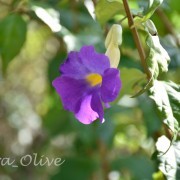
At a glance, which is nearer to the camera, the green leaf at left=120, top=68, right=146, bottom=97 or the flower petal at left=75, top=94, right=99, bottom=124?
the flower petal at left=75, top=94, right=99, bottom=124

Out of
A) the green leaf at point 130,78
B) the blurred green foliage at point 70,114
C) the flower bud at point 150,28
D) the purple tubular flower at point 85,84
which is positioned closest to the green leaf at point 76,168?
the blurred green foliage at point 70,114

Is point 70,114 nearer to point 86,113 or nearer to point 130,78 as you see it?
point 130,78

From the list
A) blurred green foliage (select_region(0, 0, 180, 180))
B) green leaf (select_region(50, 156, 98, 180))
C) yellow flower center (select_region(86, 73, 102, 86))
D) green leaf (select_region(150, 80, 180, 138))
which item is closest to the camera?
green leaf (select_region(150, 80, 180, 138))

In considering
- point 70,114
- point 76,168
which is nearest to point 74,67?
point 70,114

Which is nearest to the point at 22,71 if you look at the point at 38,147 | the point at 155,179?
the point at 38,147

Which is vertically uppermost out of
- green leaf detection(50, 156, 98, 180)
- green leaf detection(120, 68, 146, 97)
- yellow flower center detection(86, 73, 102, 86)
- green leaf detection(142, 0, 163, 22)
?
green leaf detection(142, 0, 163, 22)

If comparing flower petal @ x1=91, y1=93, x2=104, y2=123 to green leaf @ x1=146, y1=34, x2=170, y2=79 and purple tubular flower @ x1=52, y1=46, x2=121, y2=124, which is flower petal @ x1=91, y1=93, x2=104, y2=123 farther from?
green leaf @ x1=146, y1=34, x2=170, y2=79

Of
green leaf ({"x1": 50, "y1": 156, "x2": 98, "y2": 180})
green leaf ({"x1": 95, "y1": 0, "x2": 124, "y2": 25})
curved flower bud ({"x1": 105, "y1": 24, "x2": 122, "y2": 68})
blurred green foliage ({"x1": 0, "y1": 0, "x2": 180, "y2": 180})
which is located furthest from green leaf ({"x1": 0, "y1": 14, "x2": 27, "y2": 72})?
green leaf ({"x1": 50, "y1": 156, "x2": 98, "y2": 180})
